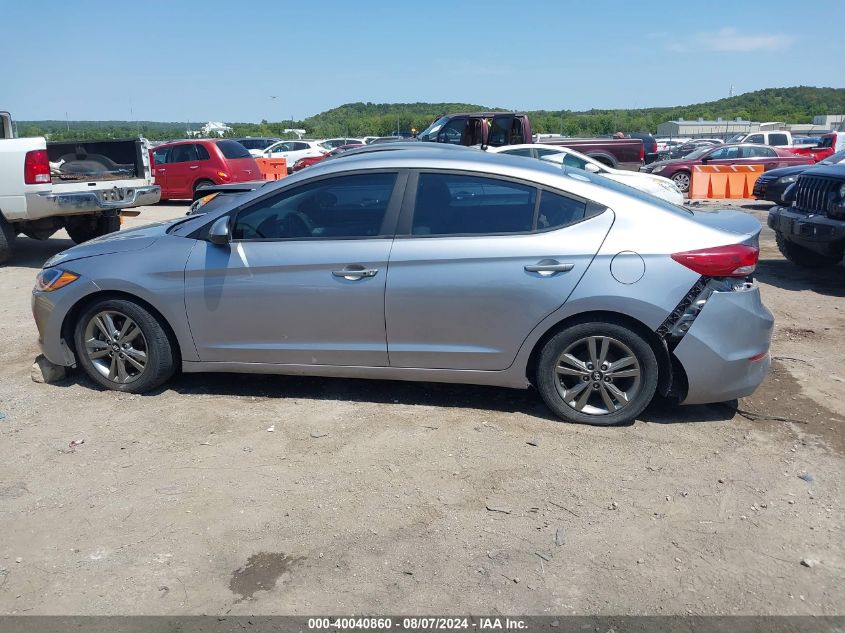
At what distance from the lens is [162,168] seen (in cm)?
1872

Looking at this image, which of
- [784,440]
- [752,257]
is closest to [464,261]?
[752,257]

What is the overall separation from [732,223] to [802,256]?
538 centimetres

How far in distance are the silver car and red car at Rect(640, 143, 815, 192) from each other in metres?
17.3

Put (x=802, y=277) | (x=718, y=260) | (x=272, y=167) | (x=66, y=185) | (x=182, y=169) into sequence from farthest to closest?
(x=272, y=167) → (x=182, y=169) → (x=66, y=185) → (x=802, y=277) → (x=718, y=260)

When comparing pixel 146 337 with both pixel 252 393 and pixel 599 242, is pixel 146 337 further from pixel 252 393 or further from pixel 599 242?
pixel 599 242

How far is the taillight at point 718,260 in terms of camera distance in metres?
4.25

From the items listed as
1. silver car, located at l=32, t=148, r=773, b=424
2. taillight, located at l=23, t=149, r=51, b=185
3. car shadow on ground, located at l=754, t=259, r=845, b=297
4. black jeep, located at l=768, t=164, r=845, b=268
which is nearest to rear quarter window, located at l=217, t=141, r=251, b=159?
taillight, located at l=23, t=149, r=51, b=185

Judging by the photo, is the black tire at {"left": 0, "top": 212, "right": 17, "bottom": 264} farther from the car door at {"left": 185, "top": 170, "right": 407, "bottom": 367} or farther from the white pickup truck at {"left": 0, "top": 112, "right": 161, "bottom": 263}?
the car door at {"left": 185, "top": 170, "right": 407, "bottom": 367}

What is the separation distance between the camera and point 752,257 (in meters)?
4.30

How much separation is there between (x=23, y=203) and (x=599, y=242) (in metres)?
7.88

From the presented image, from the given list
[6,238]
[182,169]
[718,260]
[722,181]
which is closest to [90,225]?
[6,238]

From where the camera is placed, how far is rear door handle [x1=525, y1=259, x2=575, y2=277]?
14.3 feet

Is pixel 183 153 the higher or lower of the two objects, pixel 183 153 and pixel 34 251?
the higher

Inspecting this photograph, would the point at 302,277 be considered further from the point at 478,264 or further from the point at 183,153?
the point at 183,153
